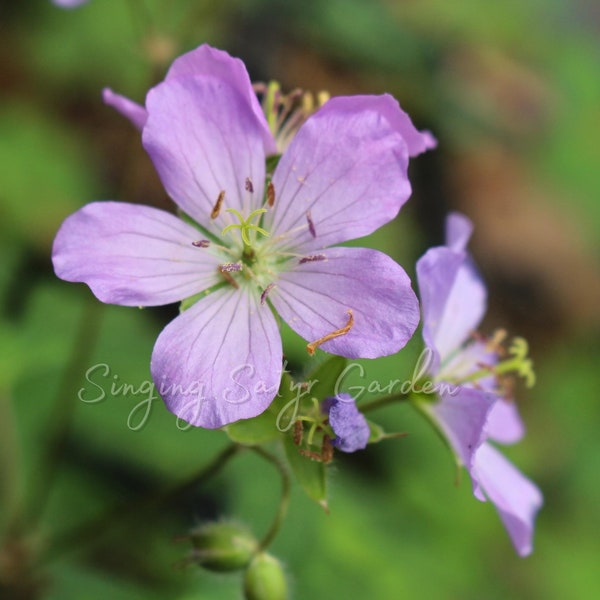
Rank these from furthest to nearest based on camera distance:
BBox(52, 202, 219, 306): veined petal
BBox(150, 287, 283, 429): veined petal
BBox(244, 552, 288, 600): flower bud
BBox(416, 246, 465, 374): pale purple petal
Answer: BBox(244, 552, 288, 600): flower bud, BBox(416, 246, 465, 374): pale purple petal, BBox(52, 202, 219, 306): veined petal, BBox(150, 287, 283, 429): veined petal

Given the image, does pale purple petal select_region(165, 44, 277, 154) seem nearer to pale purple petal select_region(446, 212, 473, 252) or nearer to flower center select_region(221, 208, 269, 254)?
flower center select_region(221, 208, 269, 254)

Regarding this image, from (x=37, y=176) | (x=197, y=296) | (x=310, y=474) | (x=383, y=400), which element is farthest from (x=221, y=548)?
(x=37, y=176)

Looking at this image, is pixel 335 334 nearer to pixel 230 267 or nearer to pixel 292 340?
pixel 230 267

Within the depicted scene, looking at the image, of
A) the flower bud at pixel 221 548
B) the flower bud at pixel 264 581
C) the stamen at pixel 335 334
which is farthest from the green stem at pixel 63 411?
the stamen at pixel 335 334

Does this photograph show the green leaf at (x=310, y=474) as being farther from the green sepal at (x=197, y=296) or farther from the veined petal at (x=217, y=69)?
the veined petal at (x=217, y=69)

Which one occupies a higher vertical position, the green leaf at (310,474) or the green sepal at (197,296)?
the green sepal at (197,296)

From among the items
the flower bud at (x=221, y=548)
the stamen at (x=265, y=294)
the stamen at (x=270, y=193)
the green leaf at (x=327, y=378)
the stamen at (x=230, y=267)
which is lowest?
the flower bud at (x=221, y=548)

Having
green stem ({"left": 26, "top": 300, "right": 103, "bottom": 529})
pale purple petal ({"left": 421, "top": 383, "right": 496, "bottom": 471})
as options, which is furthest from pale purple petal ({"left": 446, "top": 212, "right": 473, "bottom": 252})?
green stem ({"left": 26, "top": 300, "right": 103, "bottom": 529})
